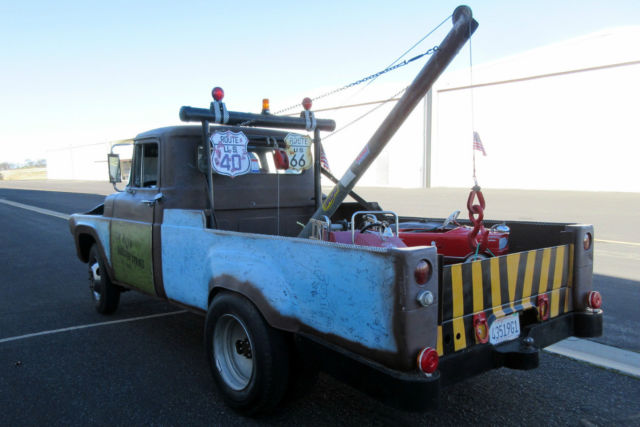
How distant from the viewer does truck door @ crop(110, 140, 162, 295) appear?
4.39 m

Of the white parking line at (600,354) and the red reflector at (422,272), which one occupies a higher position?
the red reflector at (422,272)

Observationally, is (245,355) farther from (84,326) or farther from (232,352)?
(84,326)

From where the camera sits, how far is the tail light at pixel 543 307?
3.16 metres

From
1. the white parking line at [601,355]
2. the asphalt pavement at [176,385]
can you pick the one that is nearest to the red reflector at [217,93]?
the asphalt pavement at [176,385]

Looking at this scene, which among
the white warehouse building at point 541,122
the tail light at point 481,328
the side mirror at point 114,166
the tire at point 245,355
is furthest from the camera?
the white warehouse building at point 541,122

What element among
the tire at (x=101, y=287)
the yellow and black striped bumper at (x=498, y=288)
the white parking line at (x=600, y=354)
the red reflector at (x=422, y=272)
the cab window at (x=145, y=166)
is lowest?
the white parking line at (x=600, y=354)

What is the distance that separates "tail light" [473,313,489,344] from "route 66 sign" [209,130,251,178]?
2.36 meters

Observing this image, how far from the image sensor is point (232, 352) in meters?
3.40

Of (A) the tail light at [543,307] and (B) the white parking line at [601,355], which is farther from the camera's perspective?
(B) the white parking line at [601,355]

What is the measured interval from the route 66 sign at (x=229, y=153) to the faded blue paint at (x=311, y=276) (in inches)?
22.2

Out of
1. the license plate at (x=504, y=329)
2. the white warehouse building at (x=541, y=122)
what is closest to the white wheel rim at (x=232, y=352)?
the license plate at (x=504, y=329)

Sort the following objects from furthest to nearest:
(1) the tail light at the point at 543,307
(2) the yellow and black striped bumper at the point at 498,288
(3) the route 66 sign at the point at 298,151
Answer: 1. (3) the route 66 sign at the point at 298,151
2. (1) the tail light at the point at 543,307
3. (2) the yellow and black striped bumper at the point at 498,288

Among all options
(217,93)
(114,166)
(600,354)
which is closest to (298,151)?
(217,93)

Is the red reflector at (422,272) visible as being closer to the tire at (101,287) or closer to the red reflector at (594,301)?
the red reflector at (594,301)
